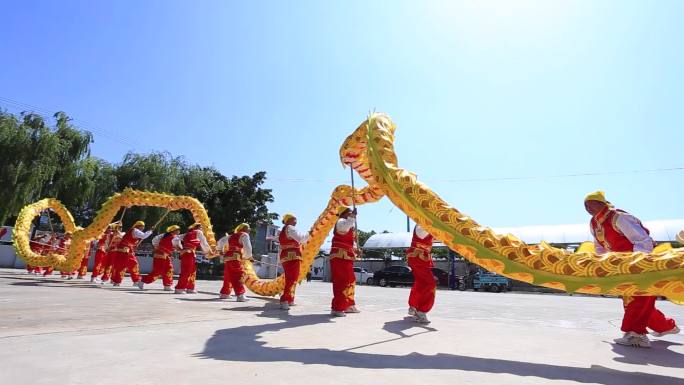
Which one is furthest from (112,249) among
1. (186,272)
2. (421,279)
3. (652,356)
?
(652,356)

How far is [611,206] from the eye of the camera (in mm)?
5371

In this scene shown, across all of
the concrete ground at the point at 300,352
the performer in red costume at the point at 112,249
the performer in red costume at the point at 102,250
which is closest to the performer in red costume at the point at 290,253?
the concrete ground at the point at 300,352

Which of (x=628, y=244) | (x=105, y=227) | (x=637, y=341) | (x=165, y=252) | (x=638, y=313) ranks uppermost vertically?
(x=105, y=227)

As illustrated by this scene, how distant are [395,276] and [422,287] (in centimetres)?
2180

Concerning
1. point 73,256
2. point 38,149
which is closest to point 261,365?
point 73,256

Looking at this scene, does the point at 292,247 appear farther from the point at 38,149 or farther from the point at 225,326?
the point at 38,149

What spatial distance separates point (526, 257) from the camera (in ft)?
14.0

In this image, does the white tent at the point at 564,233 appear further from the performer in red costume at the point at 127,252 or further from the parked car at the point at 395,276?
the performer in red costume at the point at 127,252

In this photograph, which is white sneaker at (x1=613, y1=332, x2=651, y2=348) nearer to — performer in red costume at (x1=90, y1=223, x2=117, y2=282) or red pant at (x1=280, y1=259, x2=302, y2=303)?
red pant at (x1=280, y1=259, x2=302, y2=303)

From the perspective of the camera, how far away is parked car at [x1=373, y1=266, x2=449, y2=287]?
27.9 meters

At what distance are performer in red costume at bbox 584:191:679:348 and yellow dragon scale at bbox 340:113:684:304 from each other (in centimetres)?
94

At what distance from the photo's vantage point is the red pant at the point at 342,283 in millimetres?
7545

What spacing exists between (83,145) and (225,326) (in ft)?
80.5

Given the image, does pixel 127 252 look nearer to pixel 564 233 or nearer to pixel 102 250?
pixel 102 250
